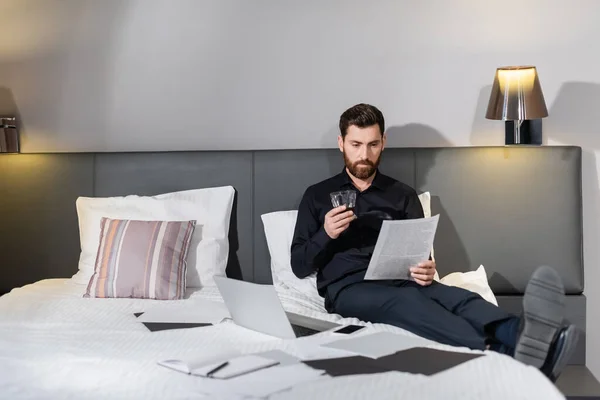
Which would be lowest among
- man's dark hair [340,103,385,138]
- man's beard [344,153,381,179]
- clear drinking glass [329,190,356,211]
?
clear drinking glass [329,190,356,211]

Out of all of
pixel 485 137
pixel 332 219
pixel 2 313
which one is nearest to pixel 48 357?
pixel 2 313

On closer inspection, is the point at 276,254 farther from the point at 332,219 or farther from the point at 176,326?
the point at 176,326

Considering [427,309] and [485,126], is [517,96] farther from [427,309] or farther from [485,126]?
[427,309]

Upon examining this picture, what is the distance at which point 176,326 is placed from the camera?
106 inches

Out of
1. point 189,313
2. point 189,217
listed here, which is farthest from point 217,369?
point 189,217

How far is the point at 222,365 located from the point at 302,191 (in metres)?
1.57

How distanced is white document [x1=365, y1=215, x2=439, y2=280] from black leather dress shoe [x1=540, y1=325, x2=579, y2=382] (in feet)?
2.15

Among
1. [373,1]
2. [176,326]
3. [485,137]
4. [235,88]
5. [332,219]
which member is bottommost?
[176,326]

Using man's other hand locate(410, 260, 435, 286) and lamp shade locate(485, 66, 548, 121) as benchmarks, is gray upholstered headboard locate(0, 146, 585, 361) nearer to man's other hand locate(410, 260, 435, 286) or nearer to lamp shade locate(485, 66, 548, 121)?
lamp shade locate(485, 66, 548, 121)

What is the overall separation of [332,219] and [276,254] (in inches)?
24.7

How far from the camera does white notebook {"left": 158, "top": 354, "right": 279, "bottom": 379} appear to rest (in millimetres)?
2086

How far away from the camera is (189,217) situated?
11.6ft

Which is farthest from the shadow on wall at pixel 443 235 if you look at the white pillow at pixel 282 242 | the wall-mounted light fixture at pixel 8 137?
the wall-mounted light fixture at pixel 8 137

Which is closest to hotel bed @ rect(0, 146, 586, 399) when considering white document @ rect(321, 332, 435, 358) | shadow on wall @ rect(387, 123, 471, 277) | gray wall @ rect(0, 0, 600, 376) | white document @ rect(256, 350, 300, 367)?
shadow on wall @ rect(387, 123, 471, 277)
